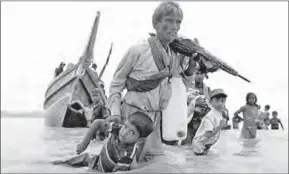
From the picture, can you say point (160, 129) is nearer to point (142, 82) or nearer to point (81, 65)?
point (142, 82)

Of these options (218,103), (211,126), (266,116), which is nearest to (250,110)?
(218,103)

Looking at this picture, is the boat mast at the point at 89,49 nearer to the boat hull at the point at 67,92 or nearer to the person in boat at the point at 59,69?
the boat hull at the point at 67,92

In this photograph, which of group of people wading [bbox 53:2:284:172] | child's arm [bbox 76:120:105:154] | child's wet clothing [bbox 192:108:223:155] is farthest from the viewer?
child's wet clothing [bbox 192:108:223:155]

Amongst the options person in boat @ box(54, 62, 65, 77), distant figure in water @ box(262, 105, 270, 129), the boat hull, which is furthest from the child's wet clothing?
person in boat @ box(54, 62, 65, 77)

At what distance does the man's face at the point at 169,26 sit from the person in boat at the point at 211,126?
6.02ft

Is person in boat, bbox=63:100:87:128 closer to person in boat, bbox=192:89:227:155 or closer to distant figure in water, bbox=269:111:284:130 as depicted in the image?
distant figure in water, bbox=269:111:284:130

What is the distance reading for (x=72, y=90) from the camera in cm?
1698

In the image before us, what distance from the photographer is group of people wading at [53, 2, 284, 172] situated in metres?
3.96

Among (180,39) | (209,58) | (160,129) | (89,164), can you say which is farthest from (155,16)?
(89,164)

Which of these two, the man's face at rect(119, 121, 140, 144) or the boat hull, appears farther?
the boat hull

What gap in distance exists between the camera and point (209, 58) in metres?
4.35

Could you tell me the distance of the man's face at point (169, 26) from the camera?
4.12 m

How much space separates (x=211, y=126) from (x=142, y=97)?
5.88ft

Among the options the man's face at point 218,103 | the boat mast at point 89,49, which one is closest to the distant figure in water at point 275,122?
the boat mast at point 89,49
